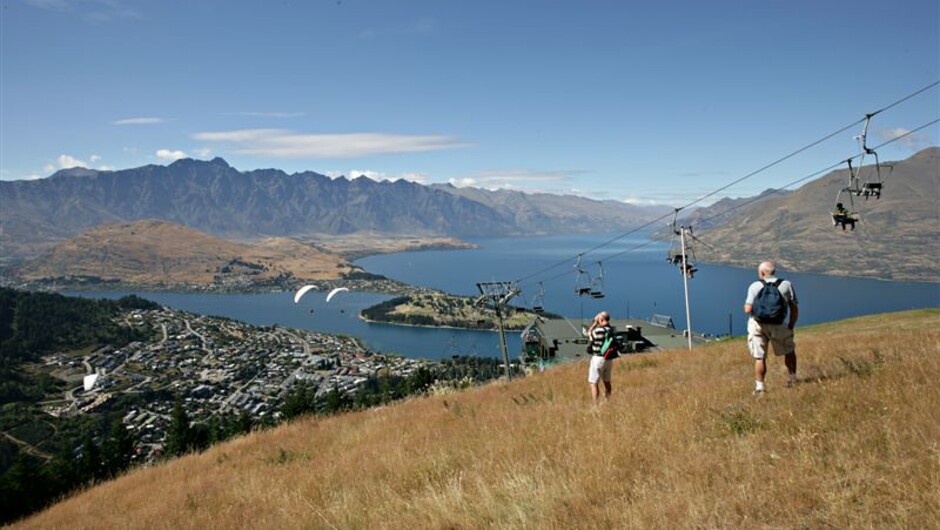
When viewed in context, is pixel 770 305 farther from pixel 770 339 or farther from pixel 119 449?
pixel 119 449

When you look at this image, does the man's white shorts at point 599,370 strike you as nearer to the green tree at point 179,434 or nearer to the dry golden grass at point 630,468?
the dry golden grass at point 630,468

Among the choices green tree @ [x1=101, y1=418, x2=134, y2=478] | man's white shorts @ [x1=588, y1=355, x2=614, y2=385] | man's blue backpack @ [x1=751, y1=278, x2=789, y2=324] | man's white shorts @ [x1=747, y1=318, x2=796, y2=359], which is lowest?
green tree @ [x1=101, y1=418, x2=134, y2=478]

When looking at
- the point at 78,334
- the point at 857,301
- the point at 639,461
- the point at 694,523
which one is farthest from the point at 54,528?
the point at 857,301

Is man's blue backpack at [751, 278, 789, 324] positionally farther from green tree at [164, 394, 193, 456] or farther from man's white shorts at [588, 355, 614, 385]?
green tree at [164, 394, 193, 456]

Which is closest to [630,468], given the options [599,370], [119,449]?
[599,370]

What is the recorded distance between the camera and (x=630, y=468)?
542cm

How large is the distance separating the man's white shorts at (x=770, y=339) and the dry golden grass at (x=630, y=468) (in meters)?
0.56

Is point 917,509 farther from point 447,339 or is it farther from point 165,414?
point 447,339

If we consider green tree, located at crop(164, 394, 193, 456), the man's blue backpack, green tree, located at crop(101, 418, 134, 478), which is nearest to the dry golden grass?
the man's blue backpack

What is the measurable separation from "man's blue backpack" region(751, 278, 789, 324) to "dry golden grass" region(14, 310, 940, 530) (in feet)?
3.44

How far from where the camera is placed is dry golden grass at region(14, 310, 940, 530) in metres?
4.13

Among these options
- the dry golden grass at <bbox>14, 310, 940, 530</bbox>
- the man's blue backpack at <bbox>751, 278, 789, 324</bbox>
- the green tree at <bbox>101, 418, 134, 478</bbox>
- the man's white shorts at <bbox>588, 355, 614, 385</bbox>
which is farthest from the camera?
the green tree at <bbox>101, 418, 134, 478</bbox>

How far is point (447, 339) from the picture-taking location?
14100 centimetres

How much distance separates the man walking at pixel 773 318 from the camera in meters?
8.26
